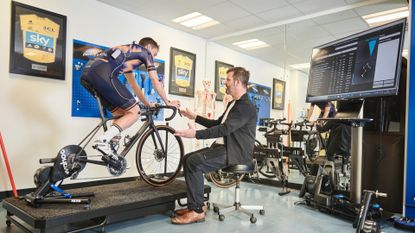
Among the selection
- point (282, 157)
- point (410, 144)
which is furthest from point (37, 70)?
point (410, 144)

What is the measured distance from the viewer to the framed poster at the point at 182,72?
18.1 ft

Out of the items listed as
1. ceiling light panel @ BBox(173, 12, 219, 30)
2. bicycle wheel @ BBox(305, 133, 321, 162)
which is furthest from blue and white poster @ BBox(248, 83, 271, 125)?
ceiling light panel @ BBox(173, 12, 219, 30)

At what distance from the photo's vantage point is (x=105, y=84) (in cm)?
259

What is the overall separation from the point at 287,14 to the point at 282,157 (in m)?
2.39

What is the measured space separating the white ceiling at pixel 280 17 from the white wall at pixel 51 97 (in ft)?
0.93

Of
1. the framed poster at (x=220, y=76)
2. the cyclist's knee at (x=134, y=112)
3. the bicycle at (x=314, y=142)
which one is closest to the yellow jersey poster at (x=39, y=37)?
the cyclist's knee at (x=134, y=112)

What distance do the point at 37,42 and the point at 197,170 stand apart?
277 cm

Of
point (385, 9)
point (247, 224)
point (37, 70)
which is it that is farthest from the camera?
point (385, 9)

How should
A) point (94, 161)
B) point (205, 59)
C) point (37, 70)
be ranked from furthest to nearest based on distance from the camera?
point (205, 59)
point (37, 70)
point (94, 161)

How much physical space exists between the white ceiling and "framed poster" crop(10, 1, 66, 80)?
1008 millimetres

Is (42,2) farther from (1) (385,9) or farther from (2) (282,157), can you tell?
(1) (385,9)

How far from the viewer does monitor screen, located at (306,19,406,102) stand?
258 cm

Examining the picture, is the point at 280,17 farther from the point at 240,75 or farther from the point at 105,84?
the point at 105,84

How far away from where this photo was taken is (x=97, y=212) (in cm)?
230
